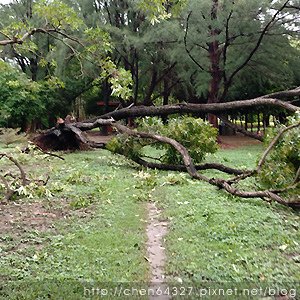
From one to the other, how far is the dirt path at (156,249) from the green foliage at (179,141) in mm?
4018

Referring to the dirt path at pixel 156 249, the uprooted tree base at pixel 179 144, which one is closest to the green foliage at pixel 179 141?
the uprooted tree base at pixel 179 144

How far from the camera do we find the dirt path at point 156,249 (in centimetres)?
352

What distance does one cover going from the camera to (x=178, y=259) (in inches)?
161

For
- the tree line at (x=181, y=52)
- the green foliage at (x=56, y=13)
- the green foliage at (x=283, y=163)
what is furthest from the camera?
the tree line at (x=181, y=52)

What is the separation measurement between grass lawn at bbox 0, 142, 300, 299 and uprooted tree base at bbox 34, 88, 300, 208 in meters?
0.19

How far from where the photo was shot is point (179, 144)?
930 centimetres

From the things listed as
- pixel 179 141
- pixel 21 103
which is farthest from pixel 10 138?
pixel 179 141

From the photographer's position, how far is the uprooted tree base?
6703 mm

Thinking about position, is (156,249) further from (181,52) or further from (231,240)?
(181,52)

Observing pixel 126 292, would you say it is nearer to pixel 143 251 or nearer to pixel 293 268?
pixel 143 251

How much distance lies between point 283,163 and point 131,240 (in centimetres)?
323

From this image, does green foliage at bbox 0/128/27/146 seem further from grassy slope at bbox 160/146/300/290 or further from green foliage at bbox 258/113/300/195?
green foliage at bbox 258/113/300/195

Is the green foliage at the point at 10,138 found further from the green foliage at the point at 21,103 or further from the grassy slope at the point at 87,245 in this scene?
the grassy slope at the point at 87,245

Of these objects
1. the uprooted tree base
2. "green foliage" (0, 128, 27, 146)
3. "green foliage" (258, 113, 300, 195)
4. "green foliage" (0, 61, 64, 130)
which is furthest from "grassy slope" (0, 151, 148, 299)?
"green foliage" (0, 61, 64, 130)
